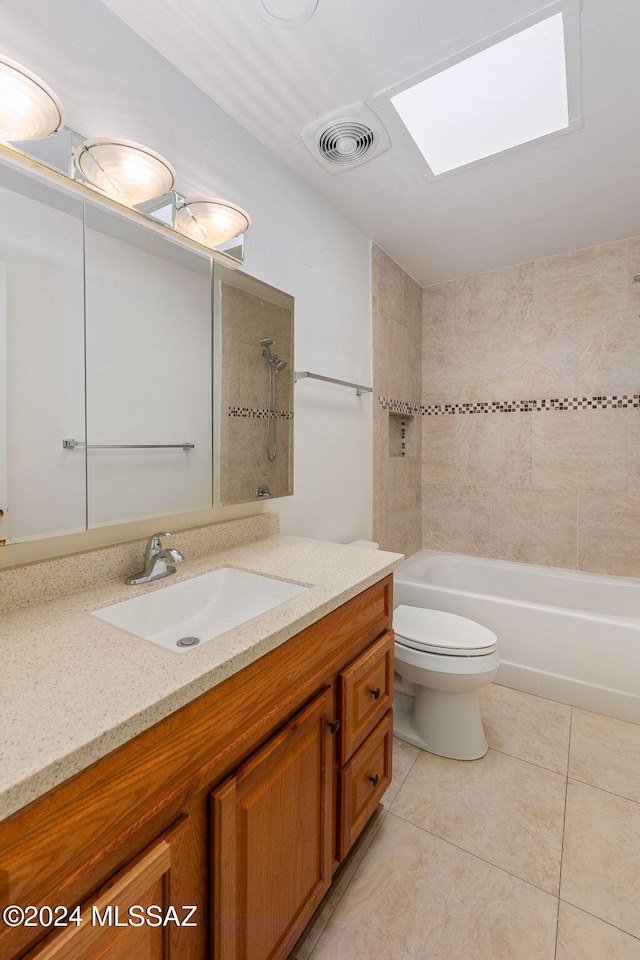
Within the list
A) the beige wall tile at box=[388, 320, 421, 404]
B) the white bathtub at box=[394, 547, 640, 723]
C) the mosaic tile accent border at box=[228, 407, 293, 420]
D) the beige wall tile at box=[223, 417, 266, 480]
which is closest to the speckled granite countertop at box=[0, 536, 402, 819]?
the beige wall tile at box=[223, 417, 266, 480]

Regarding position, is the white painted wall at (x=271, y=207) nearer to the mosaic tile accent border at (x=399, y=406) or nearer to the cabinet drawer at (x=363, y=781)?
the mosaic tile accent border at (x=399, y=406)

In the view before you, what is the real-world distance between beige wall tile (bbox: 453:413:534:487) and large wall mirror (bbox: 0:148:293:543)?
1.81 meters

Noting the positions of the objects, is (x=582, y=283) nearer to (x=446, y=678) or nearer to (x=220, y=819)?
(x=446, y=678)

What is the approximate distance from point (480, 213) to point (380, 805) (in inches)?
105

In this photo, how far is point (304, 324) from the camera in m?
1.86

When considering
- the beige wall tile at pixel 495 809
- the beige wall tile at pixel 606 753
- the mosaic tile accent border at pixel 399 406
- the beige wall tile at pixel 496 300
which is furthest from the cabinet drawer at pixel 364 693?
the beige wall tile at pixel 496 300

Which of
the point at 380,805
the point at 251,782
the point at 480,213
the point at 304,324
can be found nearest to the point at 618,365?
the point at 480,213

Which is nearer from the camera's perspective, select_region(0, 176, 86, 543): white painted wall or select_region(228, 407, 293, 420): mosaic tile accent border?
select_region(0, 176, 86, 543): white painted wall

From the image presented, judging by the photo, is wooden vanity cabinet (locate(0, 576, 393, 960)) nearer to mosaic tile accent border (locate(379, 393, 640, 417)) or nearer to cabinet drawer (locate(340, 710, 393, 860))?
cabinet drawer (locate(340, 710, 393, 860))

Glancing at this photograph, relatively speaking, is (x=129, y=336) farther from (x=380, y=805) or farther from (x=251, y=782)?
(x=380, y=805)

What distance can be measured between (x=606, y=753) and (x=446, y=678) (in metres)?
0.76

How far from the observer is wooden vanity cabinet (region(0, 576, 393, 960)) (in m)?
0.50

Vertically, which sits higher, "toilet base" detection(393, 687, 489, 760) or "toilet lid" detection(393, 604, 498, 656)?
"toilet lid" detection(393, 604, 498, 656)

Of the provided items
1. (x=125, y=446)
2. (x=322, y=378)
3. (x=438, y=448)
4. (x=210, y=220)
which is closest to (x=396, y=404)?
(x=438, y=448)
